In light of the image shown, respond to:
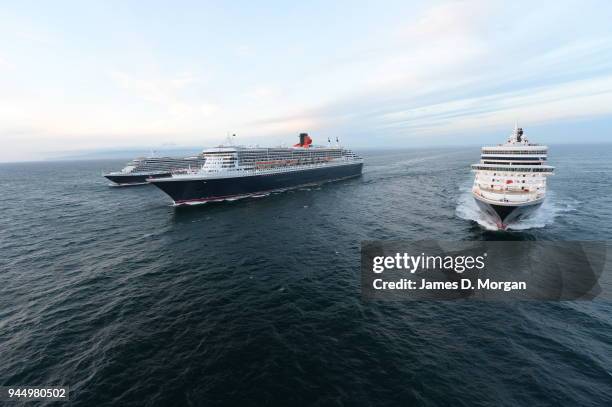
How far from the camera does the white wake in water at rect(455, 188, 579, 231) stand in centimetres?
3917

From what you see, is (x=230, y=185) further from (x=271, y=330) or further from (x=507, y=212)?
(x=507, y=212)

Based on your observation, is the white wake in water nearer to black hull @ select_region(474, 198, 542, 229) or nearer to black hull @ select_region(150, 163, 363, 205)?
black hull @ select_region(474, 198, 542, 229)

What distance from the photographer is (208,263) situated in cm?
3144

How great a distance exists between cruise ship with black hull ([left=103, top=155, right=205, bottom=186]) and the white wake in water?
8264cm

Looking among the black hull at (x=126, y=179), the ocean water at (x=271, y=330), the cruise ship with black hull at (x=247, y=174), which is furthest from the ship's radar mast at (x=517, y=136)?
the black hull at (x=126, y=179)

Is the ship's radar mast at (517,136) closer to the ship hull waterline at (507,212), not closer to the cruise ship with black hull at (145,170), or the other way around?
the ship hull waterline at (507,212)

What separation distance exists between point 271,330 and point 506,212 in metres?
35.9

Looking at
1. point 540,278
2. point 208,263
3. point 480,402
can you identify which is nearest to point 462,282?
point 540,278

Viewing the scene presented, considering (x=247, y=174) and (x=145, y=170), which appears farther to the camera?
(x=145, y=170)

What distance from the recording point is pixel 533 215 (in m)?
42.8

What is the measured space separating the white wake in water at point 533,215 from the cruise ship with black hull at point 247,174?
48.8 metres

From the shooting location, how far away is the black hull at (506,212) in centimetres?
3619

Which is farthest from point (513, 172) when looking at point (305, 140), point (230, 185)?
point (305, 140)

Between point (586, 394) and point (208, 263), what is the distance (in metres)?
32.3
